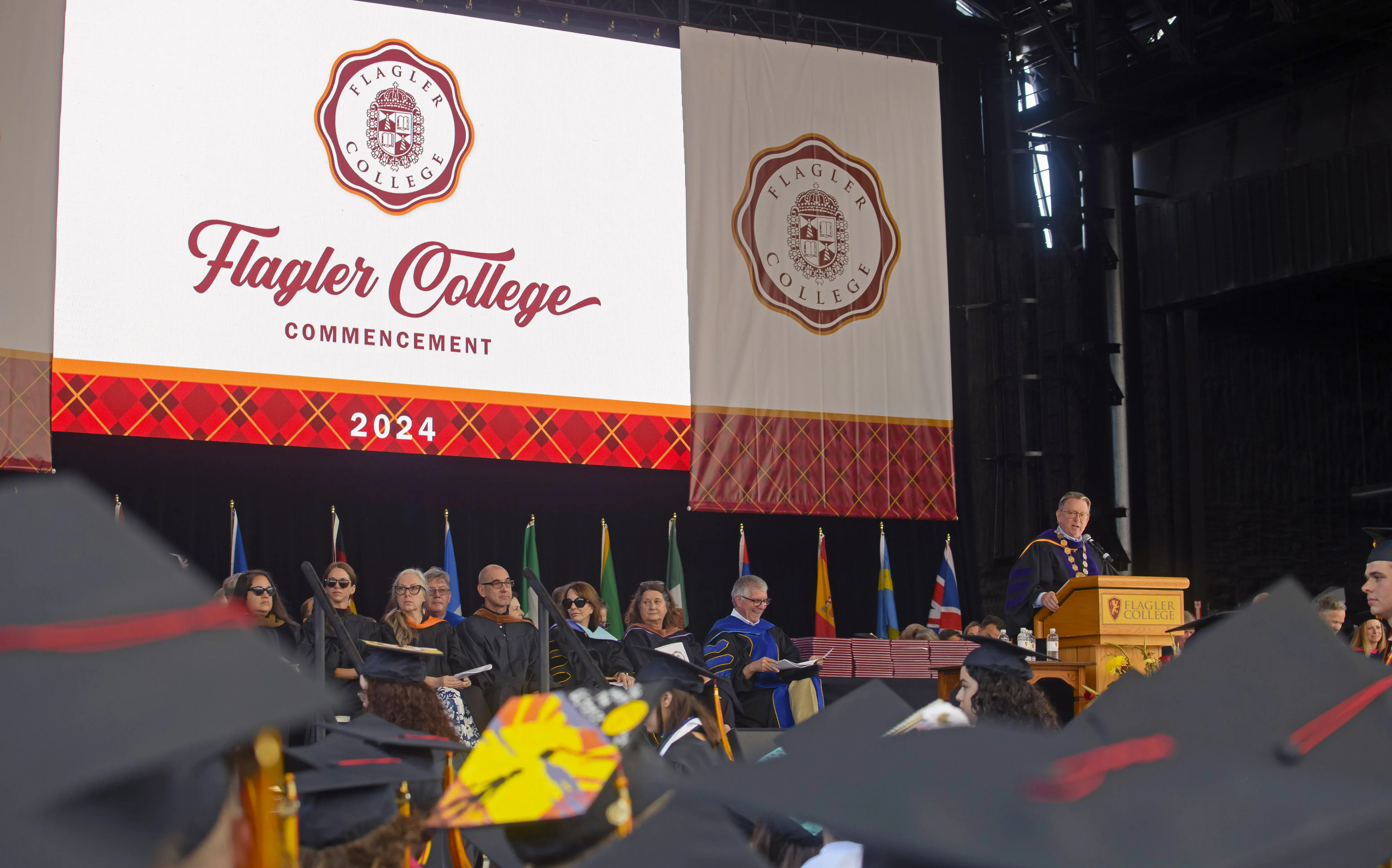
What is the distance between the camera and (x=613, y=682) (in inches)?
247

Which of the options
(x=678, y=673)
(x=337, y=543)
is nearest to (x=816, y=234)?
(x=337, y=543)

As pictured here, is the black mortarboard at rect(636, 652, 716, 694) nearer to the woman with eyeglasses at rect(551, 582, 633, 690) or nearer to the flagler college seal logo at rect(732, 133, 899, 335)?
the woman with eyeglasses at rect(551, 582, 633, 690)

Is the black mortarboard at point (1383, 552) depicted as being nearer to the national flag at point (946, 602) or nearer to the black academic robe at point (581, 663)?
the black academic robe at point (581, 663)

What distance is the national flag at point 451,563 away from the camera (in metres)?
8.78

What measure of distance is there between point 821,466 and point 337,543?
3.18m

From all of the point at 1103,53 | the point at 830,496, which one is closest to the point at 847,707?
the point at 830,496

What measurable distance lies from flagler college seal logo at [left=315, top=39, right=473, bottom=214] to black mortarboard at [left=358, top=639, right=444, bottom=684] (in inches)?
180

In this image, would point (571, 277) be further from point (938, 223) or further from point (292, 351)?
point (938, 223)

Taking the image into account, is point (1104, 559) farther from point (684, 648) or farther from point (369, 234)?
point (369, 234)

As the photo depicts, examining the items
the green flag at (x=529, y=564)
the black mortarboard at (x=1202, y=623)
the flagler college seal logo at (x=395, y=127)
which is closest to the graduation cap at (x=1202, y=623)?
the black mortarboard at (x=1202, y=623)

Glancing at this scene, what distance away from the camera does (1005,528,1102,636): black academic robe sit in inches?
252

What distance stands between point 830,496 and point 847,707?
7428mm

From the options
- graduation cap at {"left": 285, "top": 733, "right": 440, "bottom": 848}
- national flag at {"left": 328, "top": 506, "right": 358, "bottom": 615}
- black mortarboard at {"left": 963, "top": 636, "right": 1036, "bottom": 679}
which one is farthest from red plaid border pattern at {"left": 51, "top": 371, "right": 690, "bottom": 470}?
graduation cap at {"left": 285, "top": 733, "right": 440, "bottom": 848}

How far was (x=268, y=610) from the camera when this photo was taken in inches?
241
